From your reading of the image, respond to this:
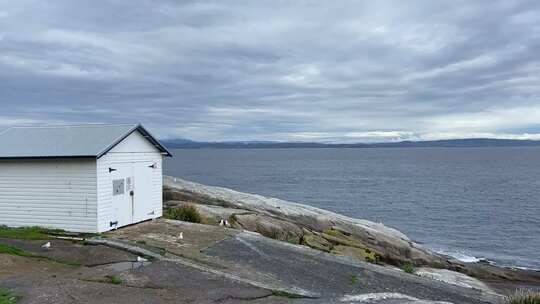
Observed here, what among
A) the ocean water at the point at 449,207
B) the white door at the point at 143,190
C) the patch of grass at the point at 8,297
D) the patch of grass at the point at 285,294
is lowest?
the ocean water at the point at 449,207

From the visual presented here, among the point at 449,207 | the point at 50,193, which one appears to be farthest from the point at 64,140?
the point at 449,207

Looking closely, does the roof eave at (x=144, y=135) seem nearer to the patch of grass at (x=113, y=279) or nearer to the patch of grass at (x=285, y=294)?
the patch of grass at (x=113, y=279)

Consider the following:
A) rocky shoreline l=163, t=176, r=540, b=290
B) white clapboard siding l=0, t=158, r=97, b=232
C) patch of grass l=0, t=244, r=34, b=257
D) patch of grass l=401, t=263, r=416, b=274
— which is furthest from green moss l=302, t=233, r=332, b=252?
patch of grass l=0, t=244, r=34, b=257

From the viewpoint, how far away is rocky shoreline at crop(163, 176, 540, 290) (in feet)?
78.1

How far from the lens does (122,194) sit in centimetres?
1903

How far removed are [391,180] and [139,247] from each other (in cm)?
8058

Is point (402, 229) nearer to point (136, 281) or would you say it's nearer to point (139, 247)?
point (139, 247)

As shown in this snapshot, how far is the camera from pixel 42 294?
35.4ft

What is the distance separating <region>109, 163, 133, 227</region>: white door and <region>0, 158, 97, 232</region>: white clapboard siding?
40.0 inches

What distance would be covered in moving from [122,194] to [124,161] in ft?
3.95

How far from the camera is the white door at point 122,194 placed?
731 inches

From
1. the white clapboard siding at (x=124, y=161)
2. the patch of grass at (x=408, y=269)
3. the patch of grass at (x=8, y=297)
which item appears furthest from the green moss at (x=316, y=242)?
the patch of grass at (x=8, y=297)

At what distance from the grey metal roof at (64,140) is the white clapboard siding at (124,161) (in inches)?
12.5

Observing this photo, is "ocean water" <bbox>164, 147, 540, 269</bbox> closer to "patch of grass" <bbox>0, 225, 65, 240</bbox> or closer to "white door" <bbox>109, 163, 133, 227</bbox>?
"white door" <bbox>109, 163, 133, 227</bbox>
